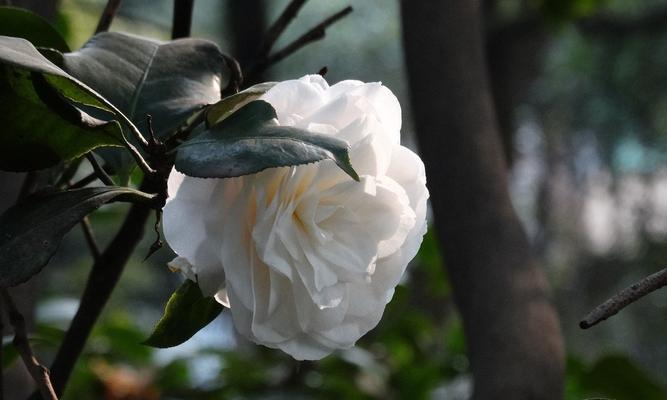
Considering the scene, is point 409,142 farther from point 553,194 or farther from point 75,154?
point 75,154

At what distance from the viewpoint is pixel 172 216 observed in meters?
0.33

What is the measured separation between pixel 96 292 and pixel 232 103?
8.3 inches

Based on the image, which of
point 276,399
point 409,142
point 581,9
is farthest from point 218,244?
point 409,142

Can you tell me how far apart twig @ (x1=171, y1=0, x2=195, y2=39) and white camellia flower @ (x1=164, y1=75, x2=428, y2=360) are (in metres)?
0.22

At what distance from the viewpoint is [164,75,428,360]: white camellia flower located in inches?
13.3

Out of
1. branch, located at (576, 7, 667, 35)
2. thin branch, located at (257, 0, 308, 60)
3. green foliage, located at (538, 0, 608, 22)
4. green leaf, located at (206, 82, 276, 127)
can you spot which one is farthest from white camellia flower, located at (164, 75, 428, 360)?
branch, located at (576, 7, 667, 35)

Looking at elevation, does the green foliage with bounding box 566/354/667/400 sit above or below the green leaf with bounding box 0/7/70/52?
below

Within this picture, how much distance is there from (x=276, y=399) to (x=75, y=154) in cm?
65

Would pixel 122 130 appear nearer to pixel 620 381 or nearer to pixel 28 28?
pixel 28 28

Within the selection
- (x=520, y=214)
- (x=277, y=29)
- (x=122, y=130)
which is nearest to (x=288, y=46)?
(x=277, y=29)

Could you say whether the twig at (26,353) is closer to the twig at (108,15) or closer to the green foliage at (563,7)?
the twig at (108,15)

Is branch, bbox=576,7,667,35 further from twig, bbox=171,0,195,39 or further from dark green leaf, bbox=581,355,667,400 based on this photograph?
twig, bbox=171,0,195,39

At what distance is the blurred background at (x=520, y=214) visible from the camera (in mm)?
1152

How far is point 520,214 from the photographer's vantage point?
1.41 m
